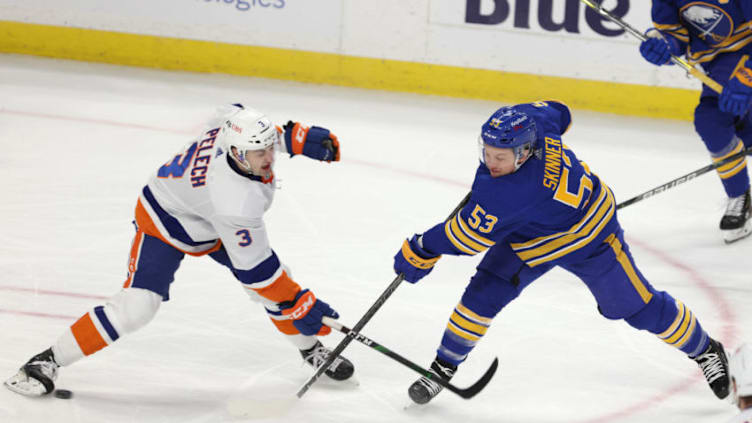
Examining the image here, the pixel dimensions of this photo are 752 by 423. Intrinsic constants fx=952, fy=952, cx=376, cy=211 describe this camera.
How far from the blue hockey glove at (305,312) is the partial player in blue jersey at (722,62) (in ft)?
6.63

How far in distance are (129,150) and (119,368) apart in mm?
2281

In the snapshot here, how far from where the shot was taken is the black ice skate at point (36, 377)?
2750 mm

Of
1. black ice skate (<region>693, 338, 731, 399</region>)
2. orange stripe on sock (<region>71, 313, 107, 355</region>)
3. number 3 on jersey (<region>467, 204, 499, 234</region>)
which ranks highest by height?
number 3 on jersey (<region>467, 204, 499, 234</region>)

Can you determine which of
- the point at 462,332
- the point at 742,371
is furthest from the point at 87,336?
the point at 742,371

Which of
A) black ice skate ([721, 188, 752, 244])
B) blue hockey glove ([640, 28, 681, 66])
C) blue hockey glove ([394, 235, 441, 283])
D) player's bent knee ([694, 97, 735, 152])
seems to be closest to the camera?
blue hockey glove ([394, 235, 441, 283])

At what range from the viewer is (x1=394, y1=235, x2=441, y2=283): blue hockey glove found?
2.66 meters

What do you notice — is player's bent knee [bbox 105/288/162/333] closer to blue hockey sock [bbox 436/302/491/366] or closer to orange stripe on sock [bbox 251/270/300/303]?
orange stripe on sock [bbox 251/270/300/303]

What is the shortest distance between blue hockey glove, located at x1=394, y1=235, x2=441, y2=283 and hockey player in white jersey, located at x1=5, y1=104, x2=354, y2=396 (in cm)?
26

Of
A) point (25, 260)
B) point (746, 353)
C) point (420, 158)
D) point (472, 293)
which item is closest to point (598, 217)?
point (472, 293)

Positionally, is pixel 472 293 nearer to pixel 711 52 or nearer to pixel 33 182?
pixel 711 52

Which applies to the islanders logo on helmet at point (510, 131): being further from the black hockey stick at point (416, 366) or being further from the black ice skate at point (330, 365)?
the black ice skate at point (330, 365)

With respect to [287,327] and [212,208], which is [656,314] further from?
[212,208]

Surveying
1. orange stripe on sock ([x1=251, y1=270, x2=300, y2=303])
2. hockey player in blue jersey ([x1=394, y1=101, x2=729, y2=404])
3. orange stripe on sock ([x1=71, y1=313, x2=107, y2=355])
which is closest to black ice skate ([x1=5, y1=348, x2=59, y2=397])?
orange stripe on sock ([x1=71, y1=313, x2=107, y2=355])

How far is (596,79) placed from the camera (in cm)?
613
